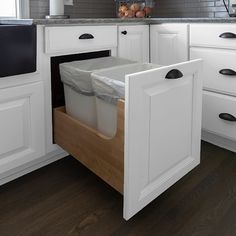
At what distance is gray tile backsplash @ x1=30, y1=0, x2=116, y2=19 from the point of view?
2020 millimetres

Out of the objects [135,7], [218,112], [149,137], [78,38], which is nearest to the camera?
[149,137]

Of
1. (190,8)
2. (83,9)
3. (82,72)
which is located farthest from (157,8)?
(82,72)

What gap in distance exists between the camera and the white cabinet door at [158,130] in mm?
983

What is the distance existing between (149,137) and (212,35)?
3.21 ft

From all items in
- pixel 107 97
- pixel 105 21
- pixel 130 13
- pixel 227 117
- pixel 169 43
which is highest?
pixel 130 13

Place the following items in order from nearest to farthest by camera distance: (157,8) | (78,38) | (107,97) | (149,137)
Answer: (149,137) < (107,97) < (78,38) < (157,8)

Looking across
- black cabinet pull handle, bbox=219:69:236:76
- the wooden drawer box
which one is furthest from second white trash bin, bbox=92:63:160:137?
black cabinet pull handle, bbox=219:69:236:76

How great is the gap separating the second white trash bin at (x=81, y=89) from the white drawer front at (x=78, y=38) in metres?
0.11

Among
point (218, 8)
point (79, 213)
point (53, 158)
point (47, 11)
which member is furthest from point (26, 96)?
point (218, 8)

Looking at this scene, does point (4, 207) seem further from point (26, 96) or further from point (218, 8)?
point (218, 8)

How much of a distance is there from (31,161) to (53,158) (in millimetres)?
187

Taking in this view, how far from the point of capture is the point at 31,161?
1.55 metres

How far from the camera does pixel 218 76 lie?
1758mm

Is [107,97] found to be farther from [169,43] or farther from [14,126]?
[169,43]
